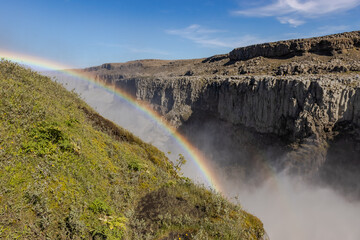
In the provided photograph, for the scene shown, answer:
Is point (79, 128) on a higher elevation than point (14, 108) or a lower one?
lower

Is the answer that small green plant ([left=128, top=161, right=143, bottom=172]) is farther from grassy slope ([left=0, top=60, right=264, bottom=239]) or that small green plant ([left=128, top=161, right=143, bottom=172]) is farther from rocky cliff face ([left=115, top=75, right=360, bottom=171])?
rocky cliff face ([left=115, top=75, right=360, bottom=171])

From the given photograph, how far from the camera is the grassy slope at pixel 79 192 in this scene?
5336 mm

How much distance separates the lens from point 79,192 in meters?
6.61

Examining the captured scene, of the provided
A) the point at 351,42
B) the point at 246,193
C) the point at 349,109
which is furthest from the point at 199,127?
the point at 351,42

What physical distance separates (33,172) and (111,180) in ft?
8.79

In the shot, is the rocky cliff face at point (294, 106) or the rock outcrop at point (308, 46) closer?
the rocky cliff face at point (294, 106)

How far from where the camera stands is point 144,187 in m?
8.94

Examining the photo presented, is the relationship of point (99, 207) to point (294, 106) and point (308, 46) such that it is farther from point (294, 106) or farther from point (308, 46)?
point (308, 46)

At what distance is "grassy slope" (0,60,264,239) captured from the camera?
5336mm

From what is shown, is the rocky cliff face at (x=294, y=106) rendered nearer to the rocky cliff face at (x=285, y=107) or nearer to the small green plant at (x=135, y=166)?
the rocky cliff face at (x=285, y=107)

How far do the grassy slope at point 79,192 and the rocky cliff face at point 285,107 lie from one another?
35.5 metres

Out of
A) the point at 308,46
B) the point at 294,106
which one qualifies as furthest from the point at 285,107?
the point at 308,46

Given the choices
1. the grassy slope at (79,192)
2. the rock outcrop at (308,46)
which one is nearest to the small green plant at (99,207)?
the grassy slope at (79,192)

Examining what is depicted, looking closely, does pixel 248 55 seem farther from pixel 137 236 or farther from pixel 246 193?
pixel 137 236
